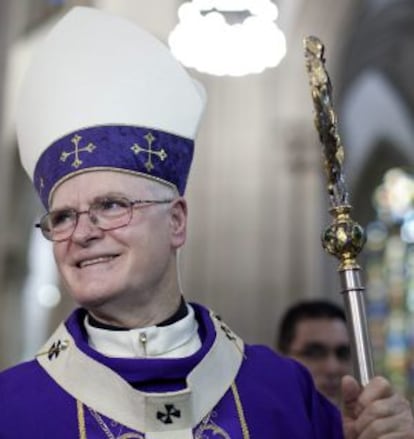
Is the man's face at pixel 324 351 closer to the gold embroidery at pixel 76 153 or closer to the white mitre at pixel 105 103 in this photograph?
the white mitre at pixel 105 103

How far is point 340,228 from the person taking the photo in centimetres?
239

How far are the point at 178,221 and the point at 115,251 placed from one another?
0.84 feet

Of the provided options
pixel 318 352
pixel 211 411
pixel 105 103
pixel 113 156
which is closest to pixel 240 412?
pixel 211 411

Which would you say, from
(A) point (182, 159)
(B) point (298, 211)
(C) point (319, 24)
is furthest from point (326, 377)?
(C) point (319, 24)

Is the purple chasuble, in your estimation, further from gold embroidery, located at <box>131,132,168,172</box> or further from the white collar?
gold embroidery, located at <box>131,132,168,172</box>

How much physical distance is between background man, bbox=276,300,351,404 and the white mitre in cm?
156

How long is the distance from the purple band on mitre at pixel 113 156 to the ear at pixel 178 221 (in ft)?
0.19

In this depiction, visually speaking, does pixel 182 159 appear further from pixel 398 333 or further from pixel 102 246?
pixel 398 333

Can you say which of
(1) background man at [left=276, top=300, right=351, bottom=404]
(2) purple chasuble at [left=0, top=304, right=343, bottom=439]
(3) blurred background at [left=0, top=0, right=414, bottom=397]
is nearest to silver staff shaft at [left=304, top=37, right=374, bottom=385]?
(2) purple chasuble at [left=0, top=304, right=343, bottom=439]

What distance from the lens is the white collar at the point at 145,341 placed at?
8.01 ft

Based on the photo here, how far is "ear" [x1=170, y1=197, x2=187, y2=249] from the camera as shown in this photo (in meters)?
2.58

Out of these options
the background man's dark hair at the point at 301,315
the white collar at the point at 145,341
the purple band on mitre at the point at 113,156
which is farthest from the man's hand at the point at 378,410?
the background man's dark hair at the point at 301,315

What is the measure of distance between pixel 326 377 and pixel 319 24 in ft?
24.1

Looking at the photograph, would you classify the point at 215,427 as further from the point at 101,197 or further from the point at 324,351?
the point at 324,351
